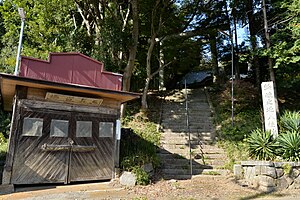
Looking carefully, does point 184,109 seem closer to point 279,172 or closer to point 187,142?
point 187,142

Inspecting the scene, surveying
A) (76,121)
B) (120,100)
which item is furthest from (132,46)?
(76,121)

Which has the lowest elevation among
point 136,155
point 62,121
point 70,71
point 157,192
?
point 157,192

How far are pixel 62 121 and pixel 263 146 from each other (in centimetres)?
601

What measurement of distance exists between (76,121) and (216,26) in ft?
41.7

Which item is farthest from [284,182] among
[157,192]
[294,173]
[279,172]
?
[157,192]

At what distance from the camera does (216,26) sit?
53.5 ft

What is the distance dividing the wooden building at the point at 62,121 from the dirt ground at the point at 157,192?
1.28 feet

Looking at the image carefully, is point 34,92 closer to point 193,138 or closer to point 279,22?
point 193,138

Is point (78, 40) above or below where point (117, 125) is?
above

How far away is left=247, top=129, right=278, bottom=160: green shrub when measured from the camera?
7.21m

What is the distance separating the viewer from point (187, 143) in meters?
10.0

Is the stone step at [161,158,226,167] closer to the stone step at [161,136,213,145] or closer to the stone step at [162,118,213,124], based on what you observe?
the stone step at [161,136,213,145]

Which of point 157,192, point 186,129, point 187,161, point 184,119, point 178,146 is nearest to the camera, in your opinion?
point 157,192

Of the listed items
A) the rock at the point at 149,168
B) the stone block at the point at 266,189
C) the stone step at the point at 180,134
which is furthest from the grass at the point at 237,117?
the rock at the point at 149,168
